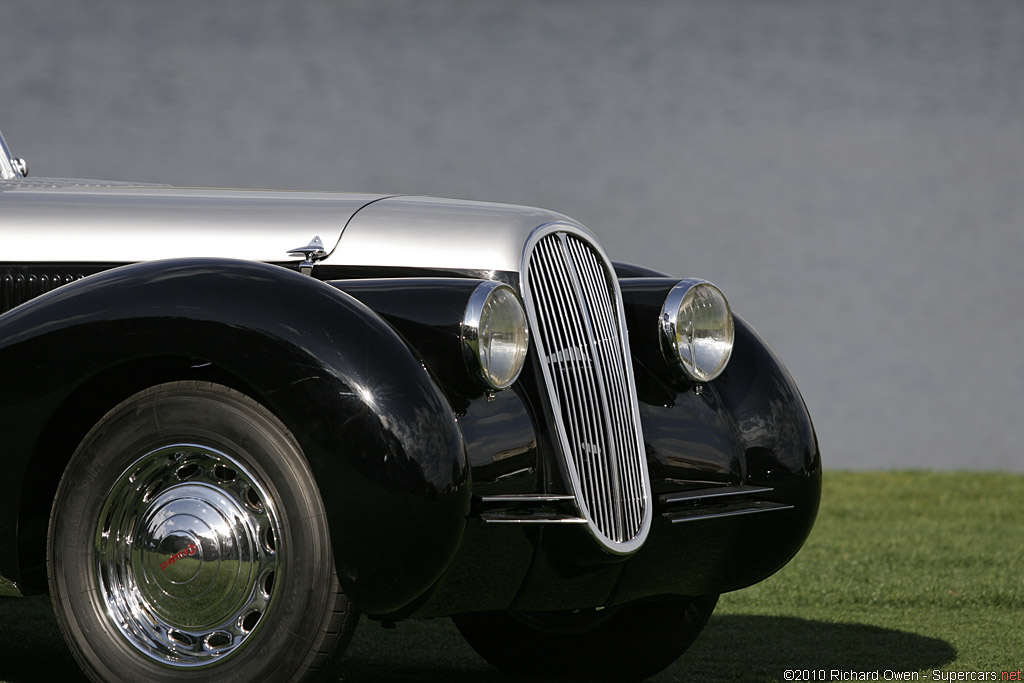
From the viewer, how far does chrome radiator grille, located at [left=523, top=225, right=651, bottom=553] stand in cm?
309

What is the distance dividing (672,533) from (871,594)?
2.32 metres

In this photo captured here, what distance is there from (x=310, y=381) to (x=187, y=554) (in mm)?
488

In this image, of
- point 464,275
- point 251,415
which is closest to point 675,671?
point 464,275

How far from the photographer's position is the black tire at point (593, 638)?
374cm

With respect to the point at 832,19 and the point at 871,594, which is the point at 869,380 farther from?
the point at 871,594

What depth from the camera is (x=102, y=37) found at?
11.0 meters

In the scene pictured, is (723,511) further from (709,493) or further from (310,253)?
(310,253)

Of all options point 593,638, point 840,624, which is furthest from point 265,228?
point 840,624

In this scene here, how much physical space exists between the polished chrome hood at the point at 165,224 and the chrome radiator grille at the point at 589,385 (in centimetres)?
57

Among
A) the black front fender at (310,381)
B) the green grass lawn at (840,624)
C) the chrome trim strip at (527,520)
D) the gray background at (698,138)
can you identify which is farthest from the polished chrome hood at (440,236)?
the gray background at (698,138)

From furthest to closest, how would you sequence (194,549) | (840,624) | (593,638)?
(840,624), (593,638), (194,549)

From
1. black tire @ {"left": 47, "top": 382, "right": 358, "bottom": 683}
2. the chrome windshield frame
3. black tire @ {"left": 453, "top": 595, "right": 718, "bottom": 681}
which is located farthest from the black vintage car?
the chrome windshield frame

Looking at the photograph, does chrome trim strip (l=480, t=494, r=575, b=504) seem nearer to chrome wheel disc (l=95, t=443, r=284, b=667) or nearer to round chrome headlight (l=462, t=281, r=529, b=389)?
round chrome headlight (l=462, t=281, r=529, b=389)

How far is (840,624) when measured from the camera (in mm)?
4605
